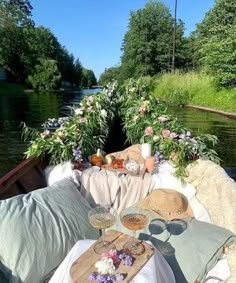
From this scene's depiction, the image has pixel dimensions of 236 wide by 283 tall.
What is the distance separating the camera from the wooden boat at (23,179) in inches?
99.6

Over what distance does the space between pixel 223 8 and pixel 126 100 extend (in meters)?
20.4

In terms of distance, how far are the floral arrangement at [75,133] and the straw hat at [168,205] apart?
2.59ft

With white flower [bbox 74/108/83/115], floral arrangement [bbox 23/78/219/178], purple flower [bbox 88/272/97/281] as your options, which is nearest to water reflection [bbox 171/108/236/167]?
floral arrangement [bbox 23/78/219/178]

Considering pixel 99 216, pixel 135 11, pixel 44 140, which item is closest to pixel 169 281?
pixel 99 216

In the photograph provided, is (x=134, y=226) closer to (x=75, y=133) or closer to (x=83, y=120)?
(x=75, y=133)

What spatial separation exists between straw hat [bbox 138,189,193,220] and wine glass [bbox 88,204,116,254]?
2.32ft

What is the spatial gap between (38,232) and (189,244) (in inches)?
33.6

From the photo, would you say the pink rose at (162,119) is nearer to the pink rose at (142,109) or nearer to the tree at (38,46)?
the pink rose at (142,109)

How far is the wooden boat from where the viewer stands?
2.53 metres

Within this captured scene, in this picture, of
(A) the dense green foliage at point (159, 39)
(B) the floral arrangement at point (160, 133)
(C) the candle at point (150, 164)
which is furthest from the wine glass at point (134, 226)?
(A) the dense green foliage at point (159, 39)

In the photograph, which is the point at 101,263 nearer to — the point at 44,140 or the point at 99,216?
the point at 99,216

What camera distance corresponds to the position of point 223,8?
22734mm

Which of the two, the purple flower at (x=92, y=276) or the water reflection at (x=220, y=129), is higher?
the purple flower at (x=92, y=276)

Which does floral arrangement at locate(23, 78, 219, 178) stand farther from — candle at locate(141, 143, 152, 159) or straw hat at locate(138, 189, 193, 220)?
straw hat at locate(138, 189, 193, 220)
